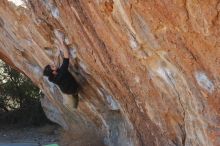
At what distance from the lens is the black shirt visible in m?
8.89

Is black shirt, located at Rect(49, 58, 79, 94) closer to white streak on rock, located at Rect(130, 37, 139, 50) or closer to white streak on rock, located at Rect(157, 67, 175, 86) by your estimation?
white streak on rock, located at Rect(130, 37, 139, 50)

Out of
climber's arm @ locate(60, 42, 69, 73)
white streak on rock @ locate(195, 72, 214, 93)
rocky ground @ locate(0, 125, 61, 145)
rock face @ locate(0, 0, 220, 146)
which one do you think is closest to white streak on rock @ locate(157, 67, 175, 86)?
rock face @ locate(0, 0, 220, 146)

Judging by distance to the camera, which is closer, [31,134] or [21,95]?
[31,134]

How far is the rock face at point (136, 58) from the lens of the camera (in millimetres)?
5512

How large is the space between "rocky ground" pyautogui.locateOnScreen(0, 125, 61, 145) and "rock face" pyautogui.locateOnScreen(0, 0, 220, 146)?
4.73 m

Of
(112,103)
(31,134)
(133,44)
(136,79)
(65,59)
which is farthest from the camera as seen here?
(31,134)

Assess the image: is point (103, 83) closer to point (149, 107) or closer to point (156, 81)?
point (149, 107)

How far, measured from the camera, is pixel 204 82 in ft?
18.5

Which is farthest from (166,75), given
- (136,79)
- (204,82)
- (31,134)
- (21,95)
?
(21,95)

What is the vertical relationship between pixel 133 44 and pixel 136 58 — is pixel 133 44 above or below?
above

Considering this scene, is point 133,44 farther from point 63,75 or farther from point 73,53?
point 63,75

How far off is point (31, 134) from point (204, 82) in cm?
1171

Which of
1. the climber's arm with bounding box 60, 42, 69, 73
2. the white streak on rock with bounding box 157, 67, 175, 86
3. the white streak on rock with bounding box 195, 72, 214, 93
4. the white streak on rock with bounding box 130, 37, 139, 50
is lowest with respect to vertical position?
the white streak on rock with bounding box 195, 72, 214, 93

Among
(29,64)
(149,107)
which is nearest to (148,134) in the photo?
(149,107)
